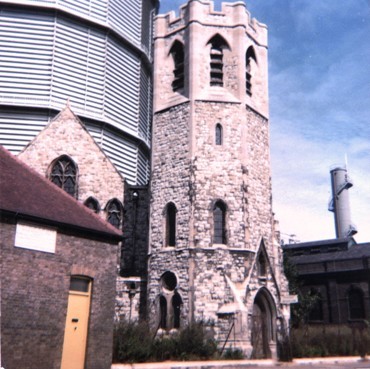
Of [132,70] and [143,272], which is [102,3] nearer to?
[132,70]

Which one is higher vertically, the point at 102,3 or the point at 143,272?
Answer: the point at 102,3

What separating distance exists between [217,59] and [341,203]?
2617 centimetres

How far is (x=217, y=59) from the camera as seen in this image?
899 inches

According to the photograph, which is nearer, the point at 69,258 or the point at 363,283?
the point at 69,258

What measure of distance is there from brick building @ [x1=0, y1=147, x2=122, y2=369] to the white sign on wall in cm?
2

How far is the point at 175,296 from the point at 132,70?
56.6 ft

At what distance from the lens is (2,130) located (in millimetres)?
26531

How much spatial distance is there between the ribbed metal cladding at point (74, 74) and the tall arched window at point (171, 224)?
828 centimetres

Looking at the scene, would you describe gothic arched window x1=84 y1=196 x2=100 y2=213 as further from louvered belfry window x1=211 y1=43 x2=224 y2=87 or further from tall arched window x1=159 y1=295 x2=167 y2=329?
louvered belfry window x1=211 y1=43 x2=224 y2=87

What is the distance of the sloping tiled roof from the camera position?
1196cm

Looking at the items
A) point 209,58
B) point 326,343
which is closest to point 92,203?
point 209,58

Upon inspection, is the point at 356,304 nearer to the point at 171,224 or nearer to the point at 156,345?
the point at 171,224

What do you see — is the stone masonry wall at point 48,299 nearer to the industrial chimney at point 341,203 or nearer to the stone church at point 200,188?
the stone church at point 200,188

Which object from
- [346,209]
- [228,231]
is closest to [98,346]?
[228,231]
